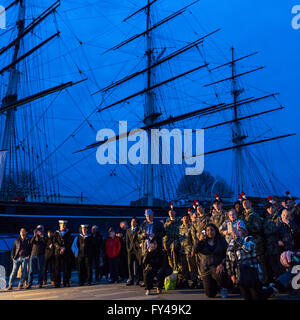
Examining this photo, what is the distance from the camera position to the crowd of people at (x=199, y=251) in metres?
6.28

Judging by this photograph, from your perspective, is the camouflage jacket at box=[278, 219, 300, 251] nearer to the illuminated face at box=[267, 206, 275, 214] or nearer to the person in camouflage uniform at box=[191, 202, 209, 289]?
the illuminated face at box=[267, 206, 275, 214]

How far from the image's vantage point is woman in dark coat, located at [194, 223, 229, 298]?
7.01m

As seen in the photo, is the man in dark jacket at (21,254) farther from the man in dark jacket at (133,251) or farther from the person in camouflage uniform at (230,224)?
the person in camouflage uniform at (230,224)

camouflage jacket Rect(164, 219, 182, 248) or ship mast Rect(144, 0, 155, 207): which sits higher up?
ship mast Rect(144, 0, 155, 207)

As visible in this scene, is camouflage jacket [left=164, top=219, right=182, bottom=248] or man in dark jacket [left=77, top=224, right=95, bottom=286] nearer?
camouflage jacket [left=164, top=219, right=182, bottom=248]

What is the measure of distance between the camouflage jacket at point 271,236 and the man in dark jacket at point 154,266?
7.85 ft

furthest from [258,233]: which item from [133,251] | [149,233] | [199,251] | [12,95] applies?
[12,95]

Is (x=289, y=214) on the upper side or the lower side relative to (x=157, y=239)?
upper

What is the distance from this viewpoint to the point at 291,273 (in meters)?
6.84

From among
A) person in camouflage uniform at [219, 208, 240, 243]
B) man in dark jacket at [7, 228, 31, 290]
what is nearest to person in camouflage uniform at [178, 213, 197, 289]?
person in camouflage uniform at [219, 208, 240, 243]

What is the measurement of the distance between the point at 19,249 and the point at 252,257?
7.28 metres
